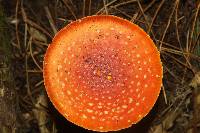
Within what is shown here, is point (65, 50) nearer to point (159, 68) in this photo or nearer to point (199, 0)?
point (159, 68)

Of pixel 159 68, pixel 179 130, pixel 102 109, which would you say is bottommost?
pixel 179 130

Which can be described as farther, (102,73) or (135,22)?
(135,22)

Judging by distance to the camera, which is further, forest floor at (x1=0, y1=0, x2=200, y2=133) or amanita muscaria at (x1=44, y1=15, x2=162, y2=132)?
forest floor at (x1=0, y1=0, x2=200, y2=133)

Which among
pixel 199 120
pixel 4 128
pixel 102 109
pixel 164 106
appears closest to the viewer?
pixel 102 109

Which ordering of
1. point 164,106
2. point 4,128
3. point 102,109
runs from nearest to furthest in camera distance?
point 102,109, point 4,128, point 164,106

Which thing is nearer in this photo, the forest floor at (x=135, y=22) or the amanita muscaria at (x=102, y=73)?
the amanita muscaria at (x=102, y=73)

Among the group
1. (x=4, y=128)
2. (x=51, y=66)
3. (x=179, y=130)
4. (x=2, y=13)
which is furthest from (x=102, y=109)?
(x=2, y=13)

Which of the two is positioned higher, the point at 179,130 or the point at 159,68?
the point at 159,68

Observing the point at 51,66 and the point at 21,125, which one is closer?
the point at 51,66
